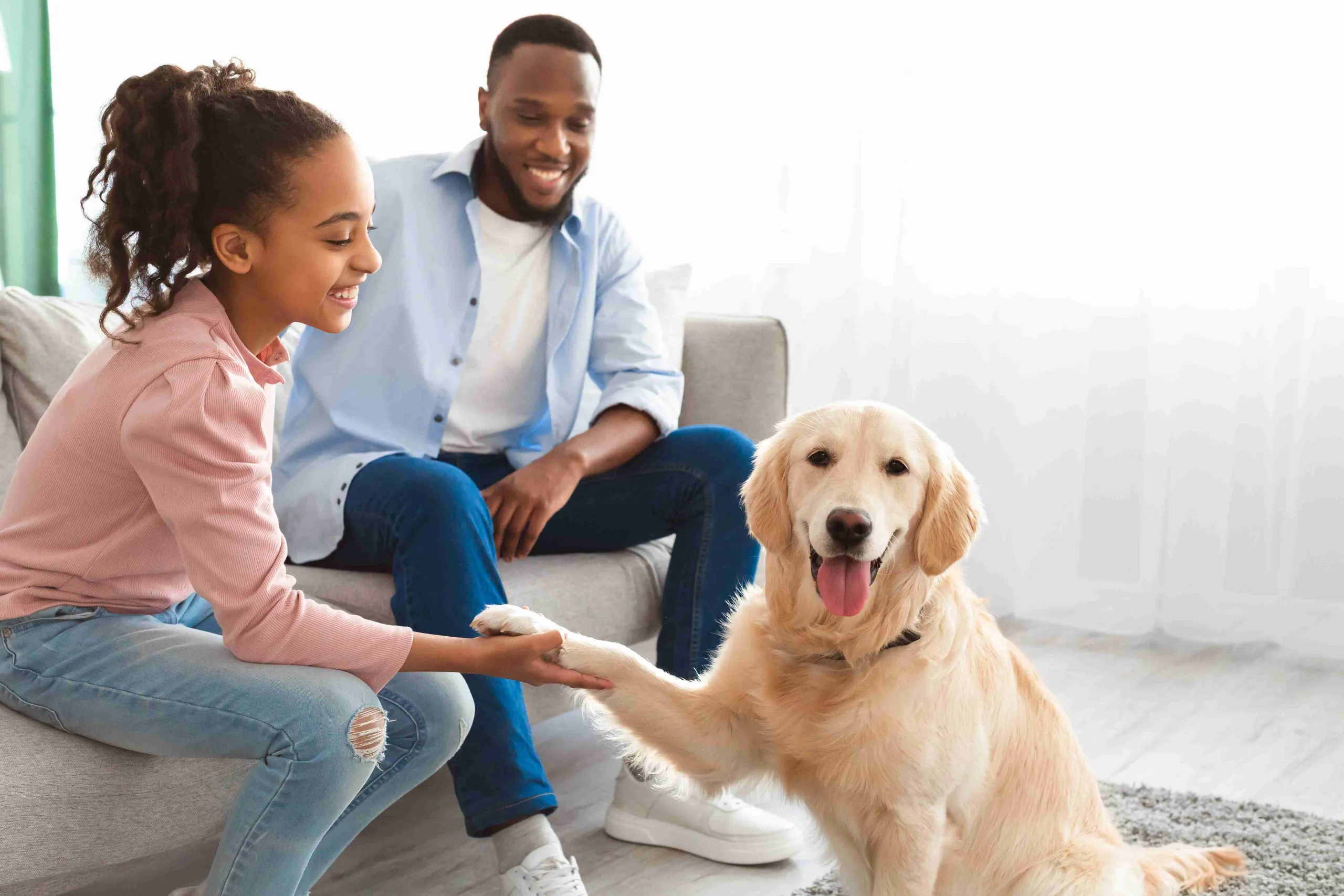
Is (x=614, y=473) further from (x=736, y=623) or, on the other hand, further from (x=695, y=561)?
(x=736, y=623)

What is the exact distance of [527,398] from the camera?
2318mm

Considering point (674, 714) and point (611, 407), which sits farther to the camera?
point (611, 407)

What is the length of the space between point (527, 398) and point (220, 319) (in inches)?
39.4

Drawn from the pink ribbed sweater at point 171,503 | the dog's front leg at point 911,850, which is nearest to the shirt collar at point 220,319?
the pink ribbed sweater at point 171,503

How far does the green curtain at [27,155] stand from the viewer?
3.23 meters

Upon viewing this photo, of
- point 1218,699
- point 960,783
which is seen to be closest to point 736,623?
point 960,783

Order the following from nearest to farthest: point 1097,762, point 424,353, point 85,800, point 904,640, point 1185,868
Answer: point 85,800
point 904,640
point 1185,868
point 424,353
point 1097,762

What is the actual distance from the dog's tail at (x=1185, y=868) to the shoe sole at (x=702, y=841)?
0.60 m

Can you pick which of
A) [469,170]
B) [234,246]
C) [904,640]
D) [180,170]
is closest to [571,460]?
[469,170]

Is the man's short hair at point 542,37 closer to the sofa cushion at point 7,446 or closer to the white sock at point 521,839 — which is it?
the sofa cushion at point 7,446

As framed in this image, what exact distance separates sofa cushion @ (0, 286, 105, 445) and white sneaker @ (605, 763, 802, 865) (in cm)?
128

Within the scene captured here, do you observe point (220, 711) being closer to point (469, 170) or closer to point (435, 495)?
point (435, 495)

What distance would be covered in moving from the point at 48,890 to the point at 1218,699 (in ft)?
8.91

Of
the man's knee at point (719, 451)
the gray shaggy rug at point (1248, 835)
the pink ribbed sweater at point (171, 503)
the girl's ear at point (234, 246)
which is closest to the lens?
the pink ribbed sweater at point (171, 503)
